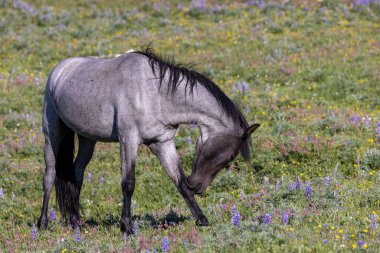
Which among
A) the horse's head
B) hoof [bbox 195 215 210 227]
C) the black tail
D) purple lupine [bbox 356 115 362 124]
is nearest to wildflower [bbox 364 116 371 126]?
purple lupine [bbox 356 115 362 124]

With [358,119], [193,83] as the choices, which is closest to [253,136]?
[358,119]

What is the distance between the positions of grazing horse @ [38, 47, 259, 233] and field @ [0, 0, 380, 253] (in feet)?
2.18

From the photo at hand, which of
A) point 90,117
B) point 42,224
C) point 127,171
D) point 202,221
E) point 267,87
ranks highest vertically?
point 90,117

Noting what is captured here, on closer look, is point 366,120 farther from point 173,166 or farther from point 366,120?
point 173,166

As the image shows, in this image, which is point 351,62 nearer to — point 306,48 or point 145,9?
point 306,48

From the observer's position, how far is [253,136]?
38.2 feet

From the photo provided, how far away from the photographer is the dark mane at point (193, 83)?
7.57 m

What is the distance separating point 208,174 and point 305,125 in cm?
499

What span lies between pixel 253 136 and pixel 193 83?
4.08 metres

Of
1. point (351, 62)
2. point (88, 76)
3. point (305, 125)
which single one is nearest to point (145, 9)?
point (351, 62)

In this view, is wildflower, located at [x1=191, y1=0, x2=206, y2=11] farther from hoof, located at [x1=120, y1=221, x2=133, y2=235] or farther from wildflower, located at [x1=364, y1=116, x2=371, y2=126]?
hoof, located at [x1=120, y1=221, x2=133, y2=235]

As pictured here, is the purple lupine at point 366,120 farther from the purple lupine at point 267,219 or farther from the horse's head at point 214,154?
the purple lupine at point 267,219

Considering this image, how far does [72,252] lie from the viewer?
6.72 metres

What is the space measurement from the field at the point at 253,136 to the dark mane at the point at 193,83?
114 centimetres
